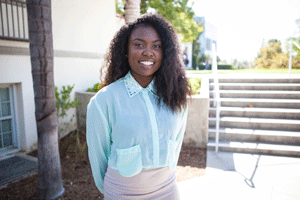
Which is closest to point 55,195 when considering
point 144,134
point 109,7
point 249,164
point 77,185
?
Answer: point 77,185

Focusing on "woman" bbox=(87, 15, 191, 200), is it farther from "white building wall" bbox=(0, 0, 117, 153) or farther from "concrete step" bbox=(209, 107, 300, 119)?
"concrete step" bbox=(209, 107, 300, 119)

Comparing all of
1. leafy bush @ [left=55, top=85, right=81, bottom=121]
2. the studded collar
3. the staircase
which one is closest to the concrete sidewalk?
the staircase

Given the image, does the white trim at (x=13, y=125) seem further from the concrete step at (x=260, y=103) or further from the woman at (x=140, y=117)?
the concrete step at (x=260, y=103)

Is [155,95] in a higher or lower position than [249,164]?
higher

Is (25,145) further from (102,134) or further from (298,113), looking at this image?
(298,113)

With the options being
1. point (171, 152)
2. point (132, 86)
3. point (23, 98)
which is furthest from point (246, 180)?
point (23, 98)

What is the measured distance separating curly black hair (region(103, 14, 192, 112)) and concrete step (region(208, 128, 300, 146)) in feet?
13.0

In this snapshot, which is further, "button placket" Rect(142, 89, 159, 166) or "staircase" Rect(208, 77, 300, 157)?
"staircase" Rect(208, 77, 300, 157)

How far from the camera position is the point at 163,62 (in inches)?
63.2

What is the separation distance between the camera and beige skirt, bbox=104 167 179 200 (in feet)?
4.72

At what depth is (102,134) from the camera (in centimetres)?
144

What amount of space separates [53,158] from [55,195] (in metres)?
0.54

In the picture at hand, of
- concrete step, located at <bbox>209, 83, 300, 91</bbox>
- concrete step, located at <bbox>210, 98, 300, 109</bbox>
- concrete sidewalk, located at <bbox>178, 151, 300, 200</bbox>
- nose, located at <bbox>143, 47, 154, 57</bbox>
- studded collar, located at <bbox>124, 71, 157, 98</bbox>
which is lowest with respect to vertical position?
concrete sidewalk, located at <bbox>178, 151, 300, 200</bbox>

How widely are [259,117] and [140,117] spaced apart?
205 inches
